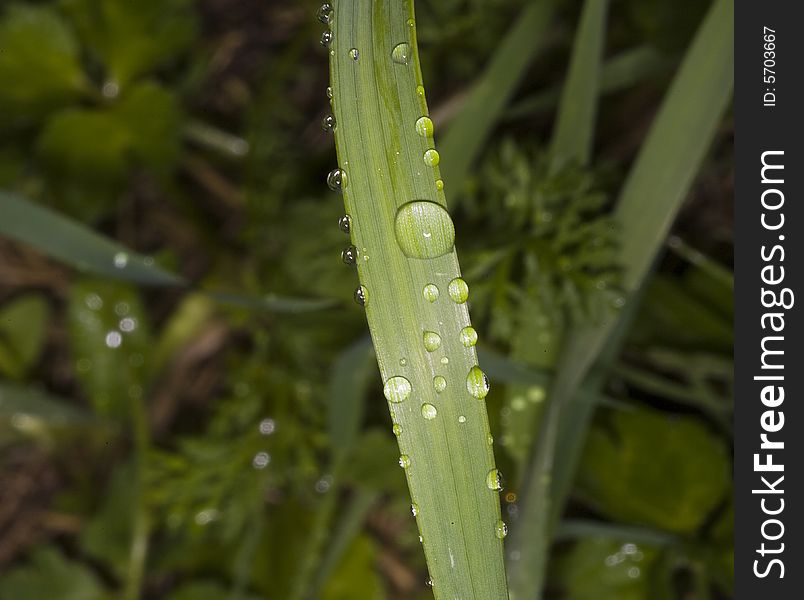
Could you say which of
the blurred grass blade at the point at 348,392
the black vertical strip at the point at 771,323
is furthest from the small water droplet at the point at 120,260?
the black vertical strip at the point at 771,323

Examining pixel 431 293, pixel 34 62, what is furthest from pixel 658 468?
pixel 34 62

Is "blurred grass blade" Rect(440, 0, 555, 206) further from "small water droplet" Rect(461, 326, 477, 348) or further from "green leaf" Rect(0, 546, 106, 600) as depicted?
"green leaf" Rect(0, 546, 106, 600)

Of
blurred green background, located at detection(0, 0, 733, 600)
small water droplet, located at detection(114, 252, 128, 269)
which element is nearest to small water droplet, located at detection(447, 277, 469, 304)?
blurred green background, located at detection(0, 0, 733, 600)

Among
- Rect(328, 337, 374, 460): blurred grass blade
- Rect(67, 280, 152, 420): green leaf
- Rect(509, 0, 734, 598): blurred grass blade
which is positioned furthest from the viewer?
Rect(67, 280, 152, 420): green leaf

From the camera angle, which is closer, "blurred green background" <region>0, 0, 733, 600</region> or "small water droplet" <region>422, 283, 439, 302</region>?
"small water droplet" <region>422, 283, 439, 302</region>

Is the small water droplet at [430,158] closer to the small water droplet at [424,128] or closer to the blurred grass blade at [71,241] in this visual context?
the small water droplet at [424,128]

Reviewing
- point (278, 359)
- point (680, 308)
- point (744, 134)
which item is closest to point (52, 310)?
point (278, 359)

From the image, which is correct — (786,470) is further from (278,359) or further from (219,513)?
(219,513)
